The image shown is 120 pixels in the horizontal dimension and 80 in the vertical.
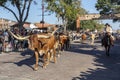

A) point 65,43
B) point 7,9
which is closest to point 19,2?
point 7,9

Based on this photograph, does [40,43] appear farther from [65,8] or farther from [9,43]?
[65,8]

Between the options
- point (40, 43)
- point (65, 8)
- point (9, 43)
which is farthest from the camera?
point (65, 8)

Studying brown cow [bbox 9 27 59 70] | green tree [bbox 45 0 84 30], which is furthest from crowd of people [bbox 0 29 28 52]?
green tree [bbox 45 0 84 30]

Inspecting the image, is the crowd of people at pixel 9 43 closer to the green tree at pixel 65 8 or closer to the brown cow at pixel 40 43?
the brown cow at pixel 40 43

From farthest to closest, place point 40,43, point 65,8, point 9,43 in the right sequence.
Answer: point 65,8 < point 9,43 < point 40,43

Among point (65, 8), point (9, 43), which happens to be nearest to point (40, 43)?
point (9, 43)

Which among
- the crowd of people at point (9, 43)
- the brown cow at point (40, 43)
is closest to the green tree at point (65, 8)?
the crowd of people at point (9, 43)

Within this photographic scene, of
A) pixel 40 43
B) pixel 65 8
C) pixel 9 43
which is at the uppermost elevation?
pixel 65 8

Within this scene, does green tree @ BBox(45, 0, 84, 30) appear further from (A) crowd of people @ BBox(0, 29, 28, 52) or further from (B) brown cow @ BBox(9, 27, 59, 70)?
(B) brown cow @ BBox(9, 27, 59, 70)

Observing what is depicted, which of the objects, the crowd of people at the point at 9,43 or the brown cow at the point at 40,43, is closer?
the brown cow at the point at 40,43

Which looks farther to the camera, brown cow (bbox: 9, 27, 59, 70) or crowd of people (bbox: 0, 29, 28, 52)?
crowd of people (bbox: 0, 29, 28, 52)

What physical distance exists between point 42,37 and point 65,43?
12.5 m

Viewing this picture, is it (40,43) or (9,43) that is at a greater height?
(40,43)

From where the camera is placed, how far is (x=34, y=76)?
15.6 m
